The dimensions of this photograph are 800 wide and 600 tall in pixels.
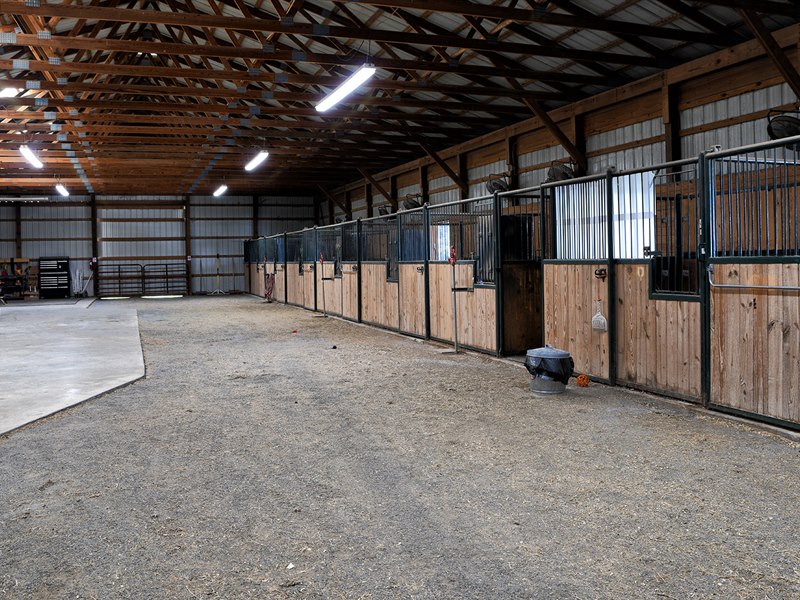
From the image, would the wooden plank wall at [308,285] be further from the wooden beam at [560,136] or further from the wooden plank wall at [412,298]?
the wooden beam at [560,136]

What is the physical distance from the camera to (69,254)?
26828mm

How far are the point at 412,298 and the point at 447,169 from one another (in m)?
7.52

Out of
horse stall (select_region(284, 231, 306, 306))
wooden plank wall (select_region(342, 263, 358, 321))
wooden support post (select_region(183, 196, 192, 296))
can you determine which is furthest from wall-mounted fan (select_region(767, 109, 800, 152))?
wooden support post (select_region(183, 196, 192, 296))

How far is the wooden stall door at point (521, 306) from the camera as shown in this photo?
316 inches

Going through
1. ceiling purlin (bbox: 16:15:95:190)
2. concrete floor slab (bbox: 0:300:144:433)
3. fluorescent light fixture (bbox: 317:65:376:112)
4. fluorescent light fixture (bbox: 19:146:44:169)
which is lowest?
concrete floor slab (bbox: 0:300:144:433)

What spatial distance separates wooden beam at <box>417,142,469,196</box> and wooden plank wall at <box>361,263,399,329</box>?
5.20 meters

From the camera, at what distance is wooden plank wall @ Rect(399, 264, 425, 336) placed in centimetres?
1021

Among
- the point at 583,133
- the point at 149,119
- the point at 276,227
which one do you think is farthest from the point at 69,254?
the point at 583,133

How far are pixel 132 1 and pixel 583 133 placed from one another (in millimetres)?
9867

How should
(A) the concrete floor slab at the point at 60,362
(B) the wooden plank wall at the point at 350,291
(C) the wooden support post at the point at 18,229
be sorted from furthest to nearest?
(C) the wooden support post at the point at 18,229 → (B) the wooden plank wall at the point at 350,291 → (A) the concrete floor slab at the point at 60,362

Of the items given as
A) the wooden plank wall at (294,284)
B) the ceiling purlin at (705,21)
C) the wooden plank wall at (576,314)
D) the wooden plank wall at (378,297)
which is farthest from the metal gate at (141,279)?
the wooden plank wall at (576,314)

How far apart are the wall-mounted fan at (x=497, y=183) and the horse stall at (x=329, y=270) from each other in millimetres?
3507

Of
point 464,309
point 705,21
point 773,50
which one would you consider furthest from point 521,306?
point 705,21

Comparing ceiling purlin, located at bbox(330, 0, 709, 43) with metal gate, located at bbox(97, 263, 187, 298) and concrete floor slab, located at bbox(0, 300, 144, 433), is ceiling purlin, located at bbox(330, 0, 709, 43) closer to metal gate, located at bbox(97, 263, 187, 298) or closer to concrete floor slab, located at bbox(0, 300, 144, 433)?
concrete floor slab, located at bbox(0, 300, 144, 433)
